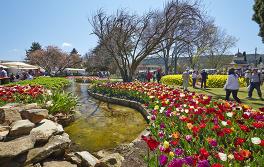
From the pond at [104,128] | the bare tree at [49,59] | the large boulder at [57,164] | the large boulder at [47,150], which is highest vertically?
the bare tree at [49,59]

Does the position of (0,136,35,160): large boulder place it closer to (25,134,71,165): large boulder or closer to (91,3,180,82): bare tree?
(25,134,71,165): large boulder

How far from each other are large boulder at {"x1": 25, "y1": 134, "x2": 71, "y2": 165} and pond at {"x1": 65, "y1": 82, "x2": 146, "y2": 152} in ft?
3.58

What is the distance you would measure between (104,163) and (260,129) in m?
2.78

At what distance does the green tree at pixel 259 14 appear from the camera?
18933 mm

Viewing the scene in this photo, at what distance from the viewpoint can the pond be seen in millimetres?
6536

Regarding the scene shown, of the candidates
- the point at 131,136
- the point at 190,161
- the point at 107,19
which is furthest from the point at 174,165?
the point at 107,19

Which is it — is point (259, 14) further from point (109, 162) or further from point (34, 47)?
point (34, 47)

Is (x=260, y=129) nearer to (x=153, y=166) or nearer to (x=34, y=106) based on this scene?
(x=153, y=166)

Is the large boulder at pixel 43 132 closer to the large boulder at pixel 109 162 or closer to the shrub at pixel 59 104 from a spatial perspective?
the large boulder at pixel 109 162

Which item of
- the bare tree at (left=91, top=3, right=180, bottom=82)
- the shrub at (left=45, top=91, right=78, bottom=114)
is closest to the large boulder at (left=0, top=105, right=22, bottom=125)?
the shrub at (left=45, top=91, right=78, bottom=114)

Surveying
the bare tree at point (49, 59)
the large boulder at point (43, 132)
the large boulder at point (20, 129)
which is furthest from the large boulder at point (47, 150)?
the bare tree at point (49, 59)

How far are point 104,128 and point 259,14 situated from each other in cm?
1627

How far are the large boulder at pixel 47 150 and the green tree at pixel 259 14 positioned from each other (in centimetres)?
1833

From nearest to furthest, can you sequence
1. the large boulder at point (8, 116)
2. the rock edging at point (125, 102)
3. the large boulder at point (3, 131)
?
the large boulder at point (3, 131), the large boulder at point (8, 116), the rock edging at point (125, 102)
